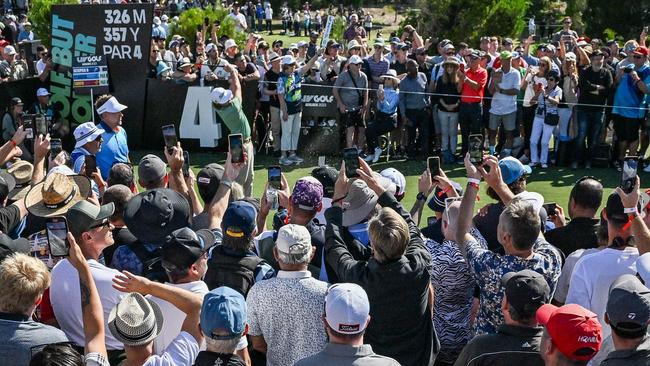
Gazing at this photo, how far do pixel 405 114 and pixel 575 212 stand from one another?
8.88 m

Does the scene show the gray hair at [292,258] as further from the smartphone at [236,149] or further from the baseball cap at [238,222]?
the smartphone at [236,149]

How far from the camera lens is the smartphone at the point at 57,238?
4918 mm

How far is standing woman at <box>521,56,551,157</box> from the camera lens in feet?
48.1

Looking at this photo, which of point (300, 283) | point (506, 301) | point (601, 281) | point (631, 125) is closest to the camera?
point (506, 301)

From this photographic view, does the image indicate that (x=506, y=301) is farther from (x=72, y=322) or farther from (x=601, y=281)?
(x=72, y=322)

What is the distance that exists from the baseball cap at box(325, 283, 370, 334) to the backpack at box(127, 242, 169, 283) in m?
1.30

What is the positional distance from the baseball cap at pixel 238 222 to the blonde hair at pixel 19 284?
1285mm

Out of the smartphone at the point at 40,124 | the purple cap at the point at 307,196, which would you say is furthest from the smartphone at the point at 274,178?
the smartphone at the point at 40,124

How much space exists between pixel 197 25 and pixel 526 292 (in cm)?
→ 2256

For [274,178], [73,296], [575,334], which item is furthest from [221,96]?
[575,334]

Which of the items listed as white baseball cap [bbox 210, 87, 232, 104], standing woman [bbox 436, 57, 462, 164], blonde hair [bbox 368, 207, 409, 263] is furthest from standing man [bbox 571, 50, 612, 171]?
blonde hair [bbox 368, 207, 409, 263]

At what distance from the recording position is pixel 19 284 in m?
4.57

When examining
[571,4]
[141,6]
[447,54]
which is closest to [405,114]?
[447,54]

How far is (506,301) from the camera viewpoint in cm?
469
